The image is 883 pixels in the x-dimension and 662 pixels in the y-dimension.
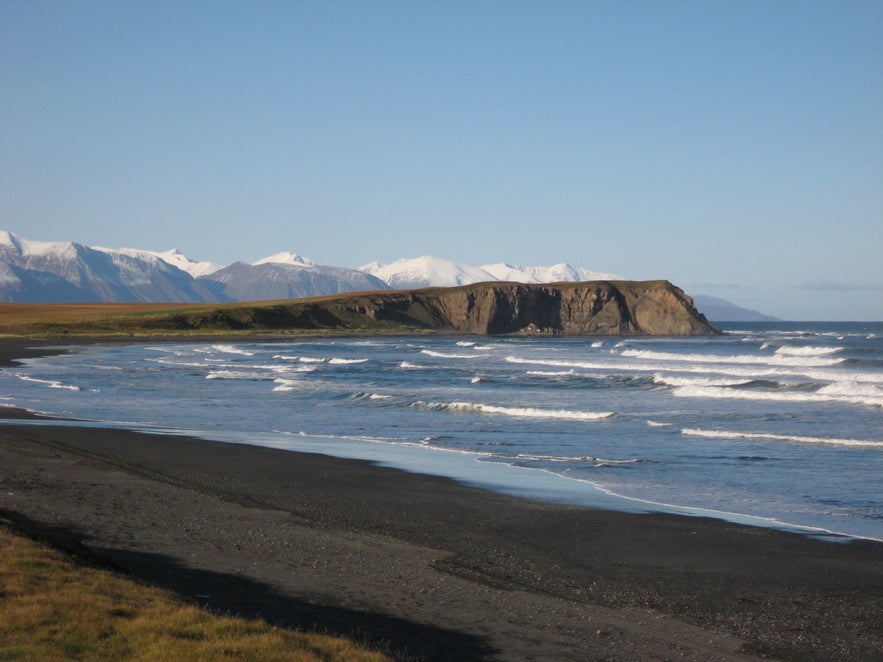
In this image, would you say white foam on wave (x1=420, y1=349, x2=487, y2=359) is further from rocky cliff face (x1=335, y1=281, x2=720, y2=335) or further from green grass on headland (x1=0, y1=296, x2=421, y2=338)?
rocky cliff face (x1=335, y1=281, x2=720, y2=335)

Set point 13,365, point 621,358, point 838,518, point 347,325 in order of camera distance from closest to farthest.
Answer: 1. point 838,518
2. point 13,365
3. point 621,358
4. point 347,325

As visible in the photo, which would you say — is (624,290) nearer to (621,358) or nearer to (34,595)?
(621,358)

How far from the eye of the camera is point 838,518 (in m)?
15.0

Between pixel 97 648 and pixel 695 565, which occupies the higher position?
pixel 97 648

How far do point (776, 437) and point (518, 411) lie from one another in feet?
31.8

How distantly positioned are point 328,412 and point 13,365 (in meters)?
29.9

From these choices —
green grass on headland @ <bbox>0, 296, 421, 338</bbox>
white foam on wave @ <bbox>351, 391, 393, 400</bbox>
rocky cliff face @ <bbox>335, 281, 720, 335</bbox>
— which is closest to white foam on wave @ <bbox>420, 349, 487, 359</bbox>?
white foam on wave @ <bbox>351, 391, 393, 400</bbox>

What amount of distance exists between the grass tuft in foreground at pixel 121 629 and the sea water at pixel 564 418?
972 centimetres

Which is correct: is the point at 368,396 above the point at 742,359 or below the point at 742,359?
below

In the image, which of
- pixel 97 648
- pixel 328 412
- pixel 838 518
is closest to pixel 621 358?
pixel 328 412

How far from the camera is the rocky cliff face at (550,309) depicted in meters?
133

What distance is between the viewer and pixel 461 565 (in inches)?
450

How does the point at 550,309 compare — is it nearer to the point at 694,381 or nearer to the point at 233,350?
the point at 233,350

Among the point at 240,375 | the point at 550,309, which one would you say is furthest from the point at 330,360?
the point at 550,309
